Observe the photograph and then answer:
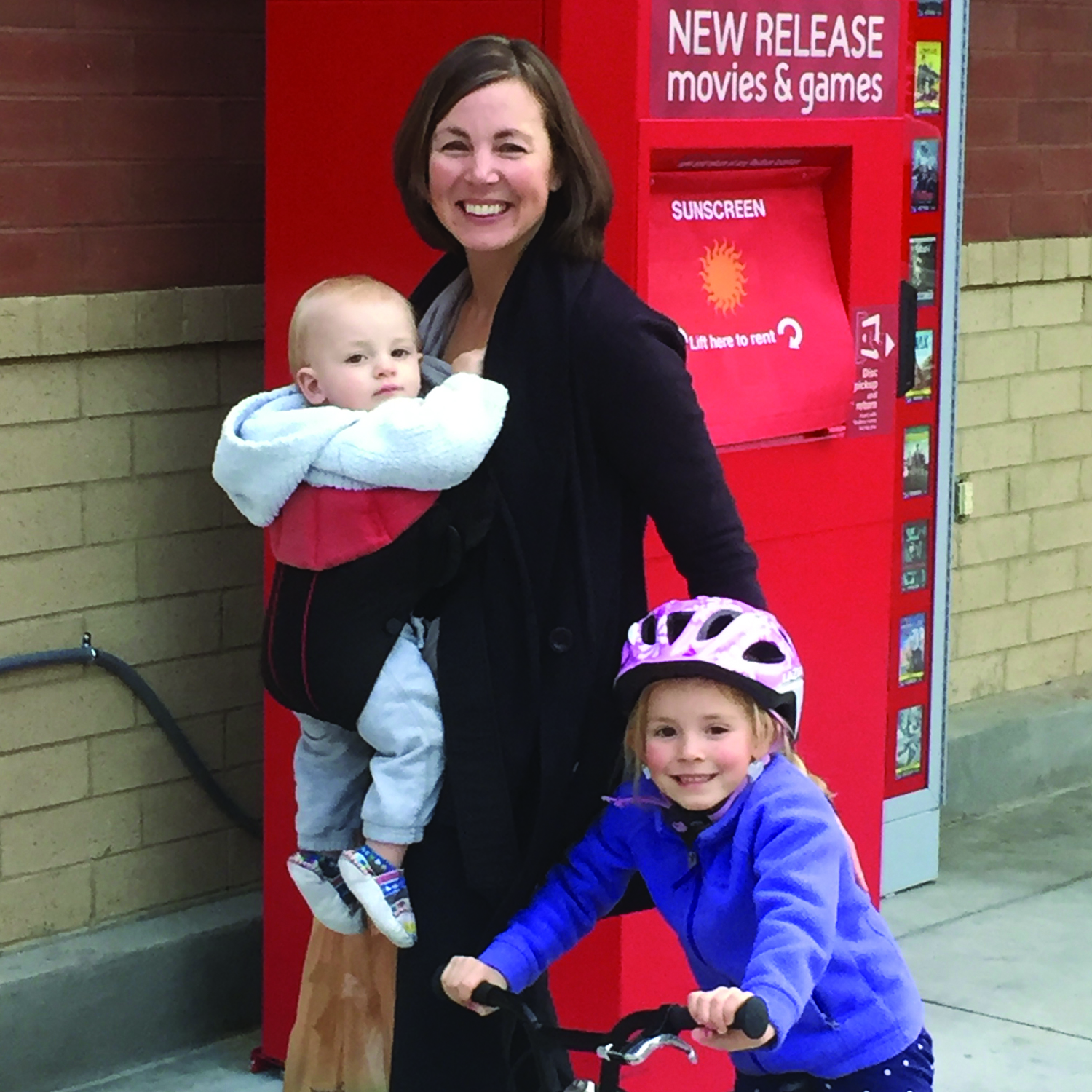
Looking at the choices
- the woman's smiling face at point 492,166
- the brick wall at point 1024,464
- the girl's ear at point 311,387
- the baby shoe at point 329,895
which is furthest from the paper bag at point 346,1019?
the brick wall at point 1024,464

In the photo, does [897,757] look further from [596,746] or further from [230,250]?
[596,746]

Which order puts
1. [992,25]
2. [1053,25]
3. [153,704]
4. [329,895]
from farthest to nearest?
1. [1053,25]
2. [992,25]
3. [153,704]
4. [329,895]

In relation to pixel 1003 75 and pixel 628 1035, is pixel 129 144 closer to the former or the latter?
pixel 628 1035

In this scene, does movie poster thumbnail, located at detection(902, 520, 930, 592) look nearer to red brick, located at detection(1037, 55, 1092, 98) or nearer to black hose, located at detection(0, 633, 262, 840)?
red brick, located at detection(1037, 55, 1092, 98)

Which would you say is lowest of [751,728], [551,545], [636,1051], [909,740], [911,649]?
[909,740]

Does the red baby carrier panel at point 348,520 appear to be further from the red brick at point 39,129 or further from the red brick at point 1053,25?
the red brick at point 1053,25

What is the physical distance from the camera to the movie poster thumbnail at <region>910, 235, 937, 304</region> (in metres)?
5.52

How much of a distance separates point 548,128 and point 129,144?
66.4 inches

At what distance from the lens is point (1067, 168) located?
21.7ft

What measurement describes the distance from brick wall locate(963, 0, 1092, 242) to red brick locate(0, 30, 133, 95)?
2.72 meters

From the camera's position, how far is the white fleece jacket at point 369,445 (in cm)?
290


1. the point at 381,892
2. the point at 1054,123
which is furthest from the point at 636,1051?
the point at 1054,123

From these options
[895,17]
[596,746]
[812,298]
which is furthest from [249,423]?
[895,17]

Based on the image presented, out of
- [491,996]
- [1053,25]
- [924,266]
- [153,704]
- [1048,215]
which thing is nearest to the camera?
[491,996]
